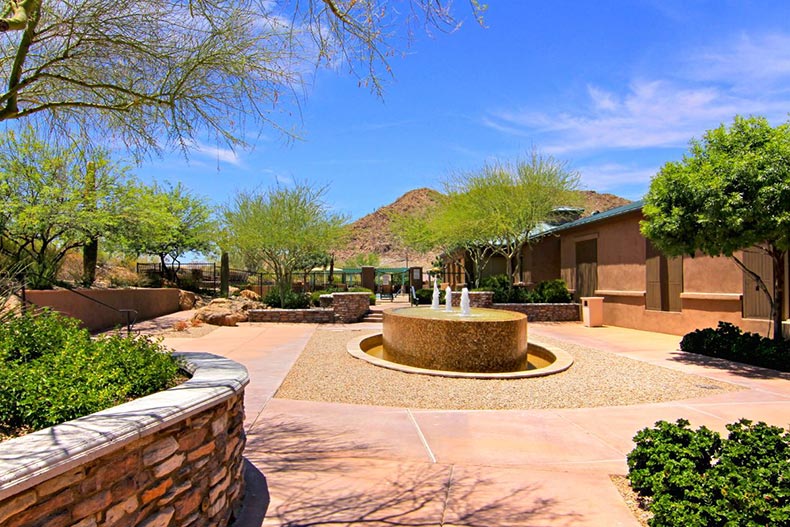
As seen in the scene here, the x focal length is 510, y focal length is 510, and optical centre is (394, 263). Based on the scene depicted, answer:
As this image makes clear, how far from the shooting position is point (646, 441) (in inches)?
165

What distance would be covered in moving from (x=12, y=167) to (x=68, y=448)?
1564 centimetres

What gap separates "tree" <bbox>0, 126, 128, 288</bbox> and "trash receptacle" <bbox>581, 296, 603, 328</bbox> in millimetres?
15271

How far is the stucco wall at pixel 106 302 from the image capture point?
1284 cm

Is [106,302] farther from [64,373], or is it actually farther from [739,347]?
[739,347]

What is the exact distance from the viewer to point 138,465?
8.36ft

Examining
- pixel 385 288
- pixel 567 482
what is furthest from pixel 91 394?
pixel 385 288

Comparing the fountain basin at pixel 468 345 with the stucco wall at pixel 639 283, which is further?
the stucco wall at pixel 639 283

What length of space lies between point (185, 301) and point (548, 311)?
15.0 m

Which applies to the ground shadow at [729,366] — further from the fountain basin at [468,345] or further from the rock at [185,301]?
the rock at [185,301]

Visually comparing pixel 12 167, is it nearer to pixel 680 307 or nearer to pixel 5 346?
pixel 5 346

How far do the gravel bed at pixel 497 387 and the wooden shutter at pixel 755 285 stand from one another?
3.95 m

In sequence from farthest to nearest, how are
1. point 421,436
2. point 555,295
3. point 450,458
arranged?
point 555,295 → point 421,436 → point 450,458

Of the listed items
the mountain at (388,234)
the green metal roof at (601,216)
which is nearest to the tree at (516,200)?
the green metal roof at (601,216)

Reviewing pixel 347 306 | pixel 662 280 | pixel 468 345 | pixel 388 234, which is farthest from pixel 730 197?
pixel 388 234
